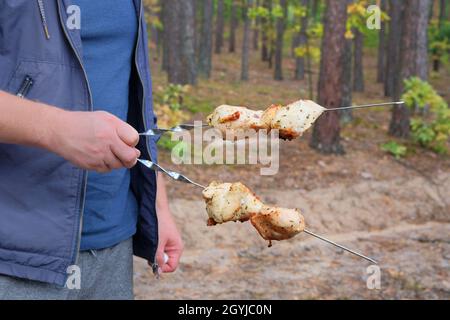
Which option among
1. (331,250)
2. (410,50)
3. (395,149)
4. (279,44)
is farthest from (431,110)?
(279,44)

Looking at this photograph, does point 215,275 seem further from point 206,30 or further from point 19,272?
point 206,30

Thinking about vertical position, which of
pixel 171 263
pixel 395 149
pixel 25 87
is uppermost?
pixel 25 87

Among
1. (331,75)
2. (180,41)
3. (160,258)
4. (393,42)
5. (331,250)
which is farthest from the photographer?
(393,42)

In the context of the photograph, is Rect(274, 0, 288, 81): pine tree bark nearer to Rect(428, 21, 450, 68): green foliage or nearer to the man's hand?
Rect(428, 21, 450, 68): green foliage

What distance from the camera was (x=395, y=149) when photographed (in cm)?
915

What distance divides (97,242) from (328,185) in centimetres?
607

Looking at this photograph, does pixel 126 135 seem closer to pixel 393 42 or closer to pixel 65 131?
pixel 65 131

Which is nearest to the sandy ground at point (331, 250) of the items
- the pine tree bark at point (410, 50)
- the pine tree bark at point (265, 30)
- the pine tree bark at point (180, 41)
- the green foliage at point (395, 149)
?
the green foliage at point (395, 149)

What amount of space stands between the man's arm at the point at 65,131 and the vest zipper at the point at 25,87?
10 cm

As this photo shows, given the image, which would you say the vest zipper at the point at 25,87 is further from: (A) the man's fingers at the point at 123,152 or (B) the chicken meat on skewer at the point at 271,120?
(B) the chicken meat on skewer at the point at 271,120

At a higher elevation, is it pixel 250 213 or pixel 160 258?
pixel 250 213

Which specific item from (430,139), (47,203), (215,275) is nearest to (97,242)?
(47,203)

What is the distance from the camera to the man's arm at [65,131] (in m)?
1.47

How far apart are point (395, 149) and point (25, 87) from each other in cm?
811
